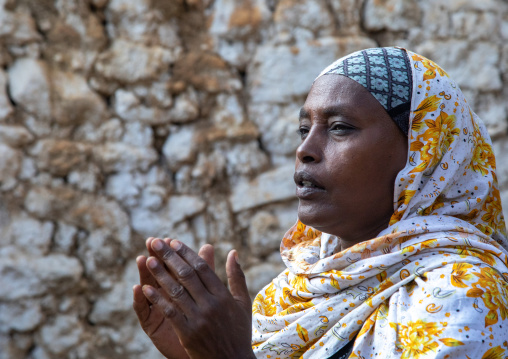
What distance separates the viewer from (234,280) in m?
1.29

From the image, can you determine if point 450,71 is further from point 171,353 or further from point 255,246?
point 171,353

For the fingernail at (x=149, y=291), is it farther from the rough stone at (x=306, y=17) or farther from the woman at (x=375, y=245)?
the rough stone at (x=306, y=17)

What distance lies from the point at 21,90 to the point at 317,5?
61.2 inches

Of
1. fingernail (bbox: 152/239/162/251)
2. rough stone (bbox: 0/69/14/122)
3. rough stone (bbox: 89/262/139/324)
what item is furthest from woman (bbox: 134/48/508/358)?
rough stone (bbox: 0/69/14/122)

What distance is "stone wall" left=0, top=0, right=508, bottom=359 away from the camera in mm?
2818

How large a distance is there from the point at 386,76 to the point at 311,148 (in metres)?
0.26

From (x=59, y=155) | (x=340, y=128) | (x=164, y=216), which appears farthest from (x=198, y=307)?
(x=59, y=155)

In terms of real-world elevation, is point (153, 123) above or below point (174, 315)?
above

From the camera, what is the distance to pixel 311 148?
1471 millimetres

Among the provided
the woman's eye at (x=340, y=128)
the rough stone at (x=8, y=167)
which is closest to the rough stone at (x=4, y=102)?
the rough stone at (x=8, y=167)

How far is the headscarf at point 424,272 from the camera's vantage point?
1.19m

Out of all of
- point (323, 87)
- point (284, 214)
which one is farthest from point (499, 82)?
point (323, 87)

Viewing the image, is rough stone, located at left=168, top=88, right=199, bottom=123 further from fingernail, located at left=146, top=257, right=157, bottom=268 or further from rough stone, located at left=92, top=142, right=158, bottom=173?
fingernail, located at left=146, top=257, right=157, bottom=268

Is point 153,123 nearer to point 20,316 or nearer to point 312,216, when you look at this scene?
point 20,316
